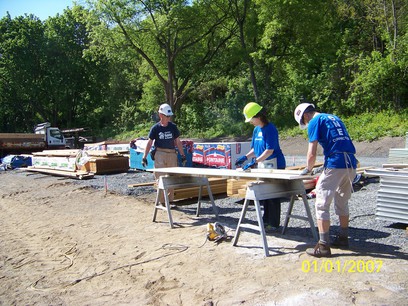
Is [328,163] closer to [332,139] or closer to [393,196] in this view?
[332,139]

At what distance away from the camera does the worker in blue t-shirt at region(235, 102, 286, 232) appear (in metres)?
5.35

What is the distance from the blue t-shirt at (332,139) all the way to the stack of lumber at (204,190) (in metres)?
4.55

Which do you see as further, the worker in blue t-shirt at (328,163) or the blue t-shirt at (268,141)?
the blue t-shirt at (268,141)

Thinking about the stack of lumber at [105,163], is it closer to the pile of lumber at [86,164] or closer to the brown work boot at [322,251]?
the pile of lumber at [86,164]

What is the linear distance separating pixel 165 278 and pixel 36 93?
3895 centimetres

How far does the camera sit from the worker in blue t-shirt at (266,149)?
5.35 metres

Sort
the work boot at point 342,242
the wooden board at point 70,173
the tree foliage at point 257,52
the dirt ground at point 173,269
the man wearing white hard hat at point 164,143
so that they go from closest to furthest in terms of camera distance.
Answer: the dirt ground at point 173,269
the work boot at point 342,242
the man wearing white hard hat at point 164,143
the wooden board at point 70,173
the tree foliage at point 257,52

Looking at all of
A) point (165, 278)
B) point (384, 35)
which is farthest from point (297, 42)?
point (165, 278)

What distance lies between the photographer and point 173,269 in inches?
175

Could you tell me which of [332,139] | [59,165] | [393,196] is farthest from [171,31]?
[332,139]

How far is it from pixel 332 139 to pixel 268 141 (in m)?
1.17

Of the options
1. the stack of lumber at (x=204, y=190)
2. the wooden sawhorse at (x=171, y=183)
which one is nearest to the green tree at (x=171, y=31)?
the stack of lumber at (x=204, y=190)

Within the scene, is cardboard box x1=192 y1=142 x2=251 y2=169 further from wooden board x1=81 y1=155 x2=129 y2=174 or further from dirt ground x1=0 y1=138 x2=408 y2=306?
dirt ground x1=0 y1=138 x2=408 y2=306
